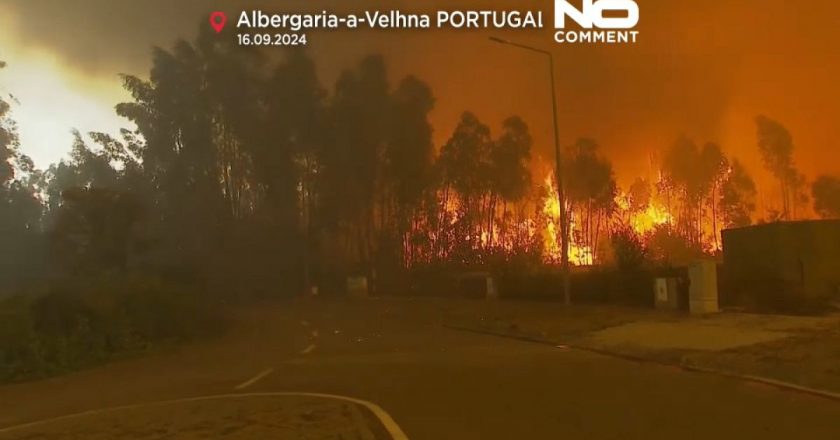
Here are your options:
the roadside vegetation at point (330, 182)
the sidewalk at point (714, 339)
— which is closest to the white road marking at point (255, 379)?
the sidewalk at point (714, 339)

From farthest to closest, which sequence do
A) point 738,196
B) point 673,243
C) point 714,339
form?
point 673,243 → point 738,196 → point 714,339

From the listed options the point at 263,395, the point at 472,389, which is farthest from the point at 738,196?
the point at 263,395

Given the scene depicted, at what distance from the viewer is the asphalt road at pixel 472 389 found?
9273 millimetres

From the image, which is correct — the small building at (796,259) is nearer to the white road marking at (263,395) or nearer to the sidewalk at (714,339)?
the sidewalk at (714,339)

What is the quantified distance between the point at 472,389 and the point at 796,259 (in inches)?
751

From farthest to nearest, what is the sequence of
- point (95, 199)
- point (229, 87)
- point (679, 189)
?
point (679, 189) → point (229, 87) → point (95, 199)

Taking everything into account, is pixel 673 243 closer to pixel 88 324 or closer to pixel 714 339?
pixel 714 339

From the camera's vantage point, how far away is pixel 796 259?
90.9 feet

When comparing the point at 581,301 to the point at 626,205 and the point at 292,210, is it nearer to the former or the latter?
A: the point at 292,210

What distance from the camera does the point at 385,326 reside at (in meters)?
33.8

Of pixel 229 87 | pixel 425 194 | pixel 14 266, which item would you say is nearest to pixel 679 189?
pixel 425 194

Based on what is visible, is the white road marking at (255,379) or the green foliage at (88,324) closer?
the white road marking at (255,379)

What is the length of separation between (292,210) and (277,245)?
3.63 metres

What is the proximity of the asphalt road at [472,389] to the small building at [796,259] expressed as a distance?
9.76 metres
